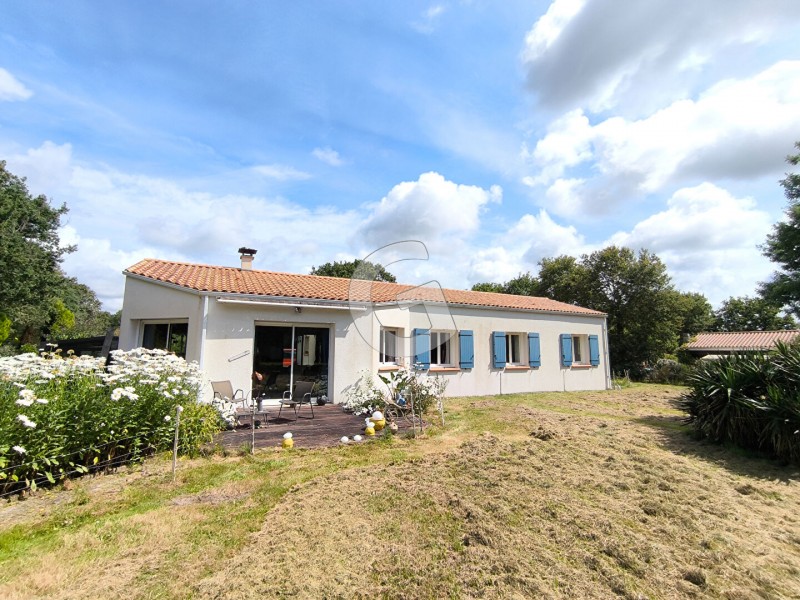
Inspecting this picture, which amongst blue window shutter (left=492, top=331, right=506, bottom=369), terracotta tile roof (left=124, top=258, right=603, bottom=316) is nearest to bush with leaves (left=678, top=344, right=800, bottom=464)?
blue window shutter (left=492, top=331, right=506, bottom=369)

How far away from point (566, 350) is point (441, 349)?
6284 millimetres

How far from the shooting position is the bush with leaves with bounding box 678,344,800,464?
6.50m

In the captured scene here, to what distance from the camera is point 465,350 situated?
1401 centimetres

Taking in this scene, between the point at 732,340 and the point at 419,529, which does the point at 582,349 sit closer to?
the point at 419,529

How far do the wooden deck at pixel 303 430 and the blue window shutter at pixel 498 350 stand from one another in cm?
678

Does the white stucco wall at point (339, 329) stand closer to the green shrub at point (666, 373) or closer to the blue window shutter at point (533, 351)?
the blue window shutter at point (533, 351)

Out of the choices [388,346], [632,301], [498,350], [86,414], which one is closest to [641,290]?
[632,301]

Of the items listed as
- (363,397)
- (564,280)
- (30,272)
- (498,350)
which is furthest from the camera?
(564,280)

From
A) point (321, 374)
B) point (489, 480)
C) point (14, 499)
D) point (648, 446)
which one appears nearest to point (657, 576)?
point (489, 480)

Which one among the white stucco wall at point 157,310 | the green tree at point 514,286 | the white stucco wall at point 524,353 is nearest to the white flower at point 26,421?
the white stucco wall at point 157,310

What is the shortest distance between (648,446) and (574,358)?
37.0 ft

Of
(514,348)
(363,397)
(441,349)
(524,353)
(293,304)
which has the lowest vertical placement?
(363,397)

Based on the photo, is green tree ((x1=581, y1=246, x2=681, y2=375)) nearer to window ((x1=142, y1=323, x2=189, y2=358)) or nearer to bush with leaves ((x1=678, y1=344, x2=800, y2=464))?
bush with leaves ((x1=678, y1=344, x2=800, y2=464))

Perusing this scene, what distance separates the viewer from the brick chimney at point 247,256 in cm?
1363
